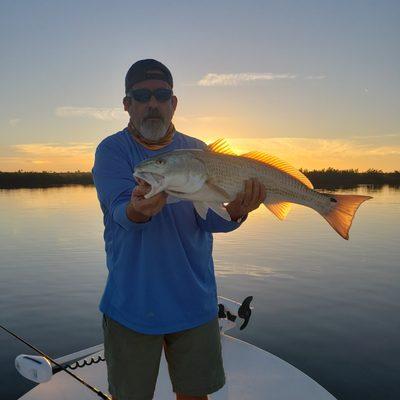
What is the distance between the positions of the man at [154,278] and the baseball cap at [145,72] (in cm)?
4

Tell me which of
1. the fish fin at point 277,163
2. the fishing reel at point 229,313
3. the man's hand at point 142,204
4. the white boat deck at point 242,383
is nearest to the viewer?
the man's hand at point 142,204

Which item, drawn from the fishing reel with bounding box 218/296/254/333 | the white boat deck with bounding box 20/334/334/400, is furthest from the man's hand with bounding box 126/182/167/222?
the fishing reel with bounding box 218/296/254/333

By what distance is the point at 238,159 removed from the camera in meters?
3.59

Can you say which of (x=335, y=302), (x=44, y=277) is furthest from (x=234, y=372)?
(x=44, y=277)

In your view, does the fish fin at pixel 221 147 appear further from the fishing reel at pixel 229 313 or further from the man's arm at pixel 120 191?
the fishing reel at pixel 229 313

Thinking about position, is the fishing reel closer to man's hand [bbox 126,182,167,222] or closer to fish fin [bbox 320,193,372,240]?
fish fin [bbox 320,193,372,240]

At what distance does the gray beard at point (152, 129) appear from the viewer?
3764 mm

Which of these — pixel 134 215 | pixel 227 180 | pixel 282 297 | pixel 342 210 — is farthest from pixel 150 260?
pixel 282 297

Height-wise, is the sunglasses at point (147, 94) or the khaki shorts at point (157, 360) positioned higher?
the sunglasses at point (147, 94)

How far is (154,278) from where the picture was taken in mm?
3510

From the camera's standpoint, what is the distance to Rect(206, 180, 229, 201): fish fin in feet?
→ 11.1

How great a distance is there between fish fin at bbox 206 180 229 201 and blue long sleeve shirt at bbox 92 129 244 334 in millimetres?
224

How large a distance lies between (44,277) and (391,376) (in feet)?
39.9

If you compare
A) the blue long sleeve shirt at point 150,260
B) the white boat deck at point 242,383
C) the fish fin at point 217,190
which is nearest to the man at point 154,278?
the blue long sleeve shirt at point 150,260
